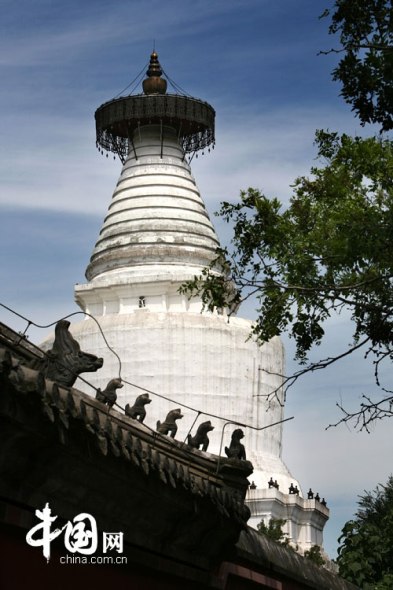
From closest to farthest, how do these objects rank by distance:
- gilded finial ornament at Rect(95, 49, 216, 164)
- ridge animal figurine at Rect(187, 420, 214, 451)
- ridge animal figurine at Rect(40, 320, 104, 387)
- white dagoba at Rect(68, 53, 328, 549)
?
ridge animal figurine at Rect(40, 320, 104, 387) < ridge animal figurine at Rect(187, 420, 214, 451) < white dagoba at Rect(68, 53, 328, 549) < gilded finial ornament at Rect(95, 49, 216, 164)

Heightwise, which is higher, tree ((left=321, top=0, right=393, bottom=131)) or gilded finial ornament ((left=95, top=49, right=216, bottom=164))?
gilded finial ornament ((left=95, top=49, right=216, bottom=164))

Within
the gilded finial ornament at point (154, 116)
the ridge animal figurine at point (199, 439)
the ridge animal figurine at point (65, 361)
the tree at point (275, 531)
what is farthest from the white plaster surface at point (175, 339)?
the ridge animal figurine at point (65, 361)

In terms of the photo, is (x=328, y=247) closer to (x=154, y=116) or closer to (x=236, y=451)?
(x=236, y=451)

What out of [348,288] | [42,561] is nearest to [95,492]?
[42,561]

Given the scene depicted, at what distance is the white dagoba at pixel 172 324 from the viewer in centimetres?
5497

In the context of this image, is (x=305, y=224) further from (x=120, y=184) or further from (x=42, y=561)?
(x=120, y=184)

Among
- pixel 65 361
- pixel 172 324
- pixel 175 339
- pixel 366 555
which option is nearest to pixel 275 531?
pixel 366 555

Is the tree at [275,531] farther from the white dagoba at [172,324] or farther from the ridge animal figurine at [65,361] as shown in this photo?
the ridge animal figurine at [65,361]

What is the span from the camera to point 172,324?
183 ft

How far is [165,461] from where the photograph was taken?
19094 mm

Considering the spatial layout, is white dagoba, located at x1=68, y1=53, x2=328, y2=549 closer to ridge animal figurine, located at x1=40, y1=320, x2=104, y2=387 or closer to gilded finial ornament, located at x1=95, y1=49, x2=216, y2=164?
gilded finial ornament, located at x1=95, y1=49, x2=216, y2=164

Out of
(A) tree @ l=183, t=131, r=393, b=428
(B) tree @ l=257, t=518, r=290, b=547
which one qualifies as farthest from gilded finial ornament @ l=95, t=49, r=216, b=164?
(A) tree @ l=183, t=131, r=393, b=428

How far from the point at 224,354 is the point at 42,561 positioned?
128 feet

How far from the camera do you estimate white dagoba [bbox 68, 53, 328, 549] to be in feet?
180
